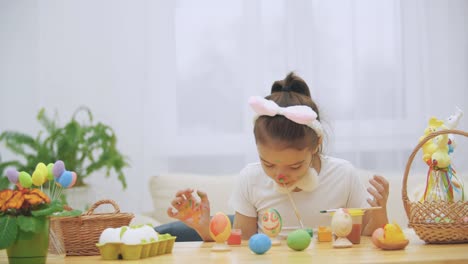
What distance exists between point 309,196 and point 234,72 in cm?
166

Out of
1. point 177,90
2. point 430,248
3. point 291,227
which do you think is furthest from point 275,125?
point 177,90

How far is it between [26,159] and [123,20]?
96cm

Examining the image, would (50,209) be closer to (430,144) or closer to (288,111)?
(288,111)

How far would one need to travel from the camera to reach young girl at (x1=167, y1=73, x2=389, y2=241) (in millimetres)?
1914

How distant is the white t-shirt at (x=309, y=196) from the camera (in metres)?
2.28

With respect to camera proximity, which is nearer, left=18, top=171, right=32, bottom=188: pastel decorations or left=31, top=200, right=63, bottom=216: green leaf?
left=31, top=200, right=63, bottom=216: green leaf

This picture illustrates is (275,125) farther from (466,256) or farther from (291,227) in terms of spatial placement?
(466,256)

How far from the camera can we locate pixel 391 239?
156cm

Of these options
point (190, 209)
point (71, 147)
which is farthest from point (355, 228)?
point (71, 147)

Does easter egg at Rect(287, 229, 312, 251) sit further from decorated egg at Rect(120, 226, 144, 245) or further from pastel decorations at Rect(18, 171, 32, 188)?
pastel decorations at Rect(18, 171, 32, 188)

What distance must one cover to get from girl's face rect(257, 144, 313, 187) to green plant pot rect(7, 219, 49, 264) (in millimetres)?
714

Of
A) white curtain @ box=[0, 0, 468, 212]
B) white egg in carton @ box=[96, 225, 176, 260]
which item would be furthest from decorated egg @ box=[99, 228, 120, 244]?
white curtain @ box=[0, 0, 468, 212]

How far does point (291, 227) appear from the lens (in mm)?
2168

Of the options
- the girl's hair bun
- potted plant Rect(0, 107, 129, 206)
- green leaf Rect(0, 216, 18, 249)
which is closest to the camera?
green leaf Rect(0, 216, 18, 249)
